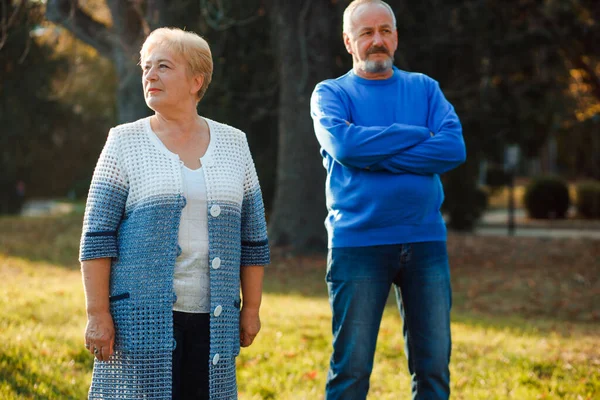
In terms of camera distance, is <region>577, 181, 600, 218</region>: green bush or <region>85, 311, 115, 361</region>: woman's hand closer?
<region>85, 311, 115, 361</region>: woman's hand

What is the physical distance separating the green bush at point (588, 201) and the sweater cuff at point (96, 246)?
3055 centimetres

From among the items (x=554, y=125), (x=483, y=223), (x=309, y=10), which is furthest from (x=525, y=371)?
(x=483, y=223)

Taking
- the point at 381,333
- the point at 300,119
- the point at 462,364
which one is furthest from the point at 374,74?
the point at 300,119

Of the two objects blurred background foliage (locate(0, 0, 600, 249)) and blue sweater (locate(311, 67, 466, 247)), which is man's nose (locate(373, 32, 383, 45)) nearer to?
blue sweater (locate(311, 67, 466, 247))

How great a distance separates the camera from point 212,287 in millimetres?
3080

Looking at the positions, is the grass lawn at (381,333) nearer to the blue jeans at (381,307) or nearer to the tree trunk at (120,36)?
the blue jeans at (381,307)

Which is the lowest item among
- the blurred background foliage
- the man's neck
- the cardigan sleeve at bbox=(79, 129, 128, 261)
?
the cardigan sleeve at bbox=(79, 129, 128, 261)

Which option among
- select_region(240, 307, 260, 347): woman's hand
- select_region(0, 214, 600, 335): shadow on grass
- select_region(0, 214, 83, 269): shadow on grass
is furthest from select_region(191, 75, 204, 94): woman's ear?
select_region(0, 214, 83, 269): shadow on grass

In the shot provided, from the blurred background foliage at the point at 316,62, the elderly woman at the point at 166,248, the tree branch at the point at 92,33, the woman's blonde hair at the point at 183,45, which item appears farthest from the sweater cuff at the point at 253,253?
the tree branch at the point at 92,33

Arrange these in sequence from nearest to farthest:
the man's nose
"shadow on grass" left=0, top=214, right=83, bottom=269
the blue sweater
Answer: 1. the blue sweater
2. the man's nose
3. "shadow on grass" left=0, top=214, right=83, bottom=269

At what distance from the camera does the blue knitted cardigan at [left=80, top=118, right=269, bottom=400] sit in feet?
9.87

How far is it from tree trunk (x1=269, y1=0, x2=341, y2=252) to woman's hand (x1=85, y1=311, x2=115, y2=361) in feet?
36.3

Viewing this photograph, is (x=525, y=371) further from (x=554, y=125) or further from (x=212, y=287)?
(x=554, y=125)

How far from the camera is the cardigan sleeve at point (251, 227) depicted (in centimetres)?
337
